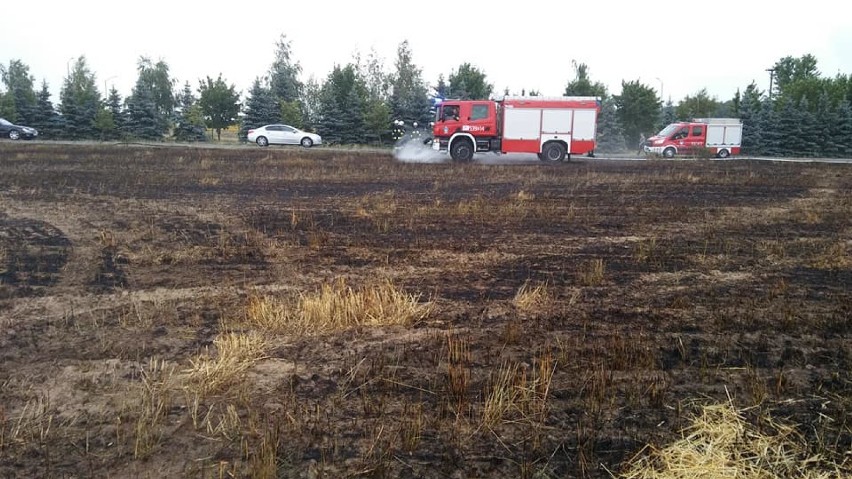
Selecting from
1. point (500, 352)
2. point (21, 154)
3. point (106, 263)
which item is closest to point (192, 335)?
point (500, 352)

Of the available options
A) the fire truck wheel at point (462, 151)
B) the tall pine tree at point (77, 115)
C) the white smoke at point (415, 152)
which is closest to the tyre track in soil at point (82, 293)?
the fire truck wheel at point (462, 151)

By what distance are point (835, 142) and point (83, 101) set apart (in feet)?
167

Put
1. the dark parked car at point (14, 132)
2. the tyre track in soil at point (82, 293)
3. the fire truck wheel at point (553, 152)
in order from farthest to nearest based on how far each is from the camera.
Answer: the dark parked car at point (14, 132)
the fire truck wheel at point (553, 152)
the tyre track in soil at point (82, 293)

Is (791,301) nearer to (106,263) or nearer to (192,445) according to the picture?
(192,445)

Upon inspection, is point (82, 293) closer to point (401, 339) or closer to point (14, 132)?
point (401, 339)

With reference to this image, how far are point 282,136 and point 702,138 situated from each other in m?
24.8

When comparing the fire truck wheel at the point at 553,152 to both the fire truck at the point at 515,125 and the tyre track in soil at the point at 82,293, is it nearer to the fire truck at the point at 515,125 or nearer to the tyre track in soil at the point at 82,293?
the fire truck at the point at 515,125

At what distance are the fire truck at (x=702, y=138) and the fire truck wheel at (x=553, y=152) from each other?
36.5 feet

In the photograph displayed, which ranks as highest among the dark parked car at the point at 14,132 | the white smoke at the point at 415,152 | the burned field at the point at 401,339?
the dark parked car at the point at 14,132

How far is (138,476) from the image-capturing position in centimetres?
342

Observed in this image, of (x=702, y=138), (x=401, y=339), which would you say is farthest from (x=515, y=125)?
(x=401, y=339)

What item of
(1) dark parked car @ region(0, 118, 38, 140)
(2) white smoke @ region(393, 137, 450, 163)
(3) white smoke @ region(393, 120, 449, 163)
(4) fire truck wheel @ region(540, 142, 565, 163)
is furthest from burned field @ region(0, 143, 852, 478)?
(1) dark parked car @ region(0, 118, 38, 140)

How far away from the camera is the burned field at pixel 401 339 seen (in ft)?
12.3

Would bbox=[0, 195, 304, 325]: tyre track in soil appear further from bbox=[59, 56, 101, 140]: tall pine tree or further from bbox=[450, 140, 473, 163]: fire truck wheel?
bbox=[59, 56, 101, 140]: tall pine tree
